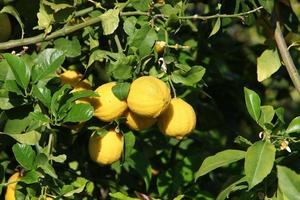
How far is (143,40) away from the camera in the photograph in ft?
3.81

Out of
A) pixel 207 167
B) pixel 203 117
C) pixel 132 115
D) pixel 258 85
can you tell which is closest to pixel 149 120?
pixel 132 115

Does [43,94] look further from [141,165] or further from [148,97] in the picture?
[141,165]

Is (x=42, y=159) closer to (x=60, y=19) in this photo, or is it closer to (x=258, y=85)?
(x=60, y=19)

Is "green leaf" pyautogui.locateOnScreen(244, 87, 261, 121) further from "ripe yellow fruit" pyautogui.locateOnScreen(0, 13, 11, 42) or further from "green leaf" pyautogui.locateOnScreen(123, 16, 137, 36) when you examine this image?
"ripe yellow fruit" pyautogui.locateOnScreen(0, 13, 11, 42)

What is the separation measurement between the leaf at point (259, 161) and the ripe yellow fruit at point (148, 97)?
173 millimetres

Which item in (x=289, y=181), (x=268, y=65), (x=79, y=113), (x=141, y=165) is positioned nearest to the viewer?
(x=289, y=181)

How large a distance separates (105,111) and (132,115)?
0.06 m

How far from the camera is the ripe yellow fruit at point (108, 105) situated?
1.14 m

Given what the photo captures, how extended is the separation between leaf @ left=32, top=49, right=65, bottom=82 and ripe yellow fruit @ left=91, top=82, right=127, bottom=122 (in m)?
0.09

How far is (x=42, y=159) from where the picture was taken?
1114 mm

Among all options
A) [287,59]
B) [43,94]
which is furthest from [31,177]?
[287,59]

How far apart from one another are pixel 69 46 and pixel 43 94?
152mm

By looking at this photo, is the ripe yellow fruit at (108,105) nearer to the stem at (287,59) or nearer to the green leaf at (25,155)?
the green leaf at (25,155)

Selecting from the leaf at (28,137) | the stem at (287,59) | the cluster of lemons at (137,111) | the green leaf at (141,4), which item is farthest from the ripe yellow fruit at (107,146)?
the stem at (287,59)
